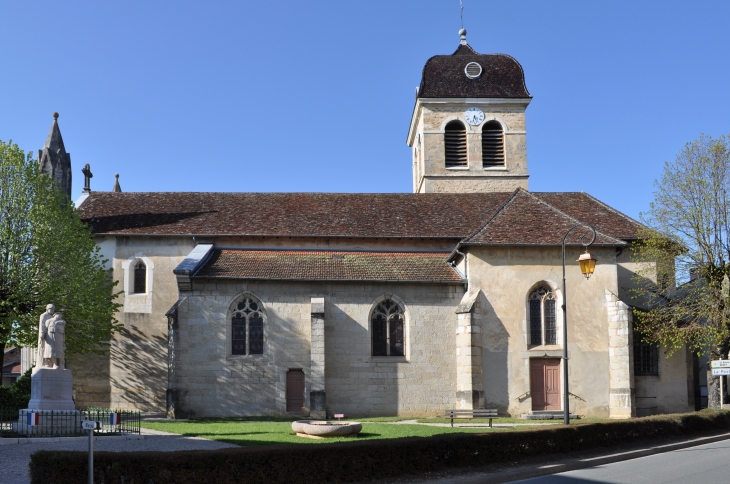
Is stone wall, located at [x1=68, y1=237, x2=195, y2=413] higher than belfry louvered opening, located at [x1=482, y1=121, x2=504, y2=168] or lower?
lower

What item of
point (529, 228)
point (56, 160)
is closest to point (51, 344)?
point (56, 160)

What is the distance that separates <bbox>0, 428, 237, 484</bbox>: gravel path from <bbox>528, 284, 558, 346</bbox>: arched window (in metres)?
15.0

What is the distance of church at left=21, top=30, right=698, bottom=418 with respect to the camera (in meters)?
29.0

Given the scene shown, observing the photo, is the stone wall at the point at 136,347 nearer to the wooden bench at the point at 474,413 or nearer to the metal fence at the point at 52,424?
the metal fence at the point at 52,424

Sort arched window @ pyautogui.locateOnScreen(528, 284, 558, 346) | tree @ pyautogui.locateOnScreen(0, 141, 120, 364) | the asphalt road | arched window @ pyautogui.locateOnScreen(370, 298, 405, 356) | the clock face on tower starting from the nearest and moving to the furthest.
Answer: the asphalt road
tree @ pyautogui.locateOnScreen(0, 141, 120, 364)
arched window @ pyautogui.locateOnScreen(528, 284, 558, 346)
arched window @ pyautogui.locateOnScreen(370, 298, 405, 356)
the clock face on tower

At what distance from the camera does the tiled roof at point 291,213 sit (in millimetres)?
33188

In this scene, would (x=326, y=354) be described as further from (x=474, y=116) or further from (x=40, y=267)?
(x=474, y=116)

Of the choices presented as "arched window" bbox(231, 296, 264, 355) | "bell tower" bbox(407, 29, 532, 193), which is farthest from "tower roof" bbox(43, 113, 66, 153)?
"bell tower" bbox(407, 29, 532, 193)

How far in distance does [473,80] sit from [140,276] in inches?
846

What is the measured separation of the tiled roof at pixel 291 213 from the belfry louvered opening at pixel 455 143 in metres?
4.85

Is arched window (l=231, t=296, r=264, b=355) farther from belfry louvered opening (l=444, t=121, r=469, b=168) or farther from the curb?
belfry louvered opening (l=444, t=121, r=469, b=168)

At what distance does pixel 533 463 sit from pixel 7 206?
Result: 22986 mm

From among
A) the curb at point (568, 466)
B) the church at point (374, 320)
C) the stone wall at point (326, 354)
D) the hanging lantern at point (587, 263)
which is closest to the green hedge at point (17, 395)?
the church at point (374, 320)

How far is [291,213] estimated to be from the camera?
1373 inches
